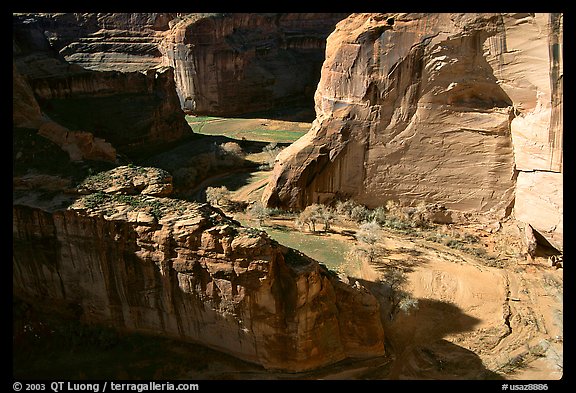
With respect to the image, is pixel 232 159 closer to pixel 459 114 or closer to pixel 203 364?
pixel 459 114

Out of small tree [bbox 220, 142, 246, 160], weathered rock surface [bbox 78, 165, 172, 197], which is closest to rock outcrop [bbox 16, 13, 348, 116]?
small tree [bbox 220, 142, 246, 160]

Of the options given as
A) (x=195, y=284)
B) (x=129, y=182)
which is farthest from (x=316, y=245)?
(x=195, y=284)

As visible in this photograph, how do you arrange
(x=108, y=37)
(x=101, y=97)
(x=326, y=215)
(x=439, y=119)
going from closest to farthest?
(x=439, y=119), (x=326, y=215), (x=101, y=97), (x=108, y=37)

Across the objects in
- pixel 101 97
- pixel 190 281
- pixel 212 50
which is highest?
pixel 212 50

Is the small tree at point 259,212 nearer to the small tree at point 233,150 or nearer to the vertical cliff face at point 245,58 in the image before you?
the small tree at point 233,150

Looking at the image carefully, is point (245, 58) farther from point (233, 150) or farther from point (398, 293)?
point (398, 293)
